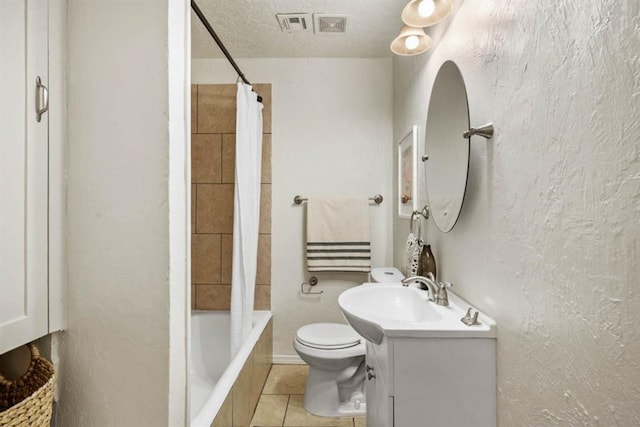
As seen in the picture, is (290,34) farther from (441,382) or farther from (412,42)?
(441,382)

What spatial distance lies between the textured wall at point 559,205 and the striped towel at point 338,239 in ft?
4.61

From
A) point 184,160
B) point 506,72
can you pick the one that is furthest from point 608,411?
point 184,160

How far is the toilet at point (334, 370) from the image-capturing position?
197 centimetres

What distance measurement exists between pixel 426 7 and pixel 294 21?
1.05 metres

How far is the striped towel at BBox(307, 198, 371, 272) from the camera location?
2596 millimetres

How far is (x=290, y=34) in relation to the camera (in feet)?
7.70

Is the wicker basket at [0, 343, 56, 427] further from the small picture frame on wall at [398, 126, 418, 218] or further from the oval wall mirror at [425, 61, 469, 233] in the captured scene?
the small picture frame on wall at [398, 126, 418, 218]

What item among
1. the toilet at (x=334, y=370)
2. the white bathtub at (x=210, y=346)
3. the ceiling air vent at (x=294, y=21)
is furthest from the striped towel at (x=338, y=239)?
the ceiling air vent at (x=294, y=21)

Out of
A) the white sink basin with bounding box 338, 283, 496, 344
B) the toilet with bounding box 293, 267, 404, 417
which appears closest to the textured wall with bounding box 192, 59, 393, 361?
the toilet with bounding box 293, 267, 404, 417

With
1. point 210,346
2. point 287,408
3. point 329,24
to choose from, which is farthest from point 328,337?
point 329,24

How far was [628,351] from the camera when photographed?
56 cm

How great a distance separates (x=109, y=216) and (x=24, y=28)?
0.49 metres

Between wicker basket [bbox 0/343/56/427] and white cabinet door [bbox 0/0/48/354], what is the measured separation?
0.09m

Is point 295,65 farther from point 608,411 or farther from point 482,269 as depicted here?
point 608,411
